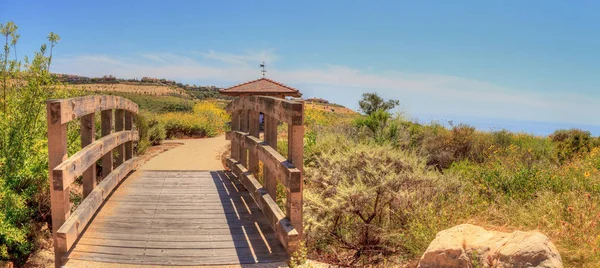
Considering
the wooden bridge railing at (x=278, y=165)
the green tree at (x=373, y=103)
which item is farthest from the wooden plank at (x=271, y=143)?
the green tree at (x=373, y=103)

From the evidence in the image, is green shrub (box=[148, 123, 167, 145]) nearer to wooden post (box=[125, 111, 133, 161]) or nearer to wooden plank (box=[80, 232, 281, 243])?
wooden post (box=[125, 111, 133, 161])

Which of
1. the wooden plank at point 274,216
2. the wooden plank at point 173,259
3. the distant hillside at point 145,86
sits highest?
the distant hillside at point 145,86

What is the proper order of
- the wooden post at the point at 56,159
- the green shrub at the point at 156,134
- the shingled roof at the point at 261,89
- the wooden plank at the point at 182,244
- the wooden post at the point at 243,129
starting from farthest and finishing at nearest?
the shingled roof at the point at 261,89, the green shrub at the point at 156,134, the wooden post at the point at 243,129, the wooden plank at the point at 182,244, the wooden post at the point at 56,159

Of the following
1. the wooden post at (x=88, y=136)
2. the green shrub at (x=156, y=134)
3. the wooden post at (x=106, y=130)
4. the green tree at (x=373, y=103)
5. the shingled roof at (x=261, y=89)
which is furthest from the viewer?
the green tree at (x=373, y=103)

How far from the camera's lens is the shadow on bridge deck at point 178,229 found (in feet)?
14.4

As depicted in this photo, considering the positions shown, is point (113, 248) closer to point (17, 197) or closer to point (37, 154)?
point (17, 197)

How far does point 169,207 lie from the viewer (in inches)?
238

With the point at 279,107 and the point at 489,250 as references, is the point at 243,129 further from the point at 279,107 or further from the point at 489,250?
the point at 489,250

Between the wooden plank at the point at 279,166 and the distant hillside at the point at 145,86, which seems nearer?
the wooden plank at the point at 279,166

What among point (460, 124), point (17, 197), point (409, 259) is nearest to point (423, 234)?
point (409, 259)

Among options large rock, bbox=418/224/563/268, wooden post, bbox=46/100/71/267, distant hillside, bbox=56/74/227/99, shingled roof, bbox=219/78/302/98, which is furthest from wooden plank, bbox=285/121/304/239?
distant hillside, bbox=56/74/227/99

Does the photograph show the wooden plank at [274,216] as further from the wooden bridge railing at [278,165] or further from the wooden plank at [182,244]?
the wooden plank at [182,244]

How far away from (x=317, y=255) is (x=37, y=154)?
12.9 feet

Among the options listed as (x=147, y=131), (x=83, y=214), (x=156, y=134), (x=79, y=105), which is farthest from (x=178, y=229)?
(x=156, y=134)
